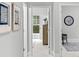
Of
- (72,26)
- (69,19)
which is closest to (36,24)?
(69,19)

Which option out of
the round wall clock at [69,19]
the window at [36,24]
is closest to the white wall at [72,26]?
the round wall clock at [69,19]

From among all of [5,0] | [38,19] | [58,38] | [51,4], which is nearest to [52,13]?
[51,4]

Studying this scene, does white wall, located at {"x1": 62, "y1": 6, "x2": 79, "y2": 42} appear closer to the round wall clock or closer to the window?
the round wall clock

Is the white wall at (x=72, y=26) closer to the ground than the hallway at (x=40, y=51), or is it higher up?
higher up

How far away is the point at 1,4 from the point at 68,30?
6738 millimetres

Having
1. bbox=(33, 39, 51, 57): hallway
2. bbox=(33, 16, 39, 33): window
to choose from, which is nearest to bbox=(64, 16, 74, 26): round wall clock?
bbox=(33, 16, 39, 33): window

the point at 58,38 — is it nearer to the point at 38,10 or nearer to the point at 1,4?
the point at 1,4

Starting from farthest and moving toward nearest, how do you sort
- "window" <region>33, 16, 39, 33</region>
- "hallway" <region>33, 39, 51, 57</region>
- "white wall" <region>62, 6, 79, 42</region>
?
"window" <region>33, 16, 39, 33</region> → "white wall" <region>62, 6, 79, 42</region> → "hallway" <region>33, 39, 51, 57</region>

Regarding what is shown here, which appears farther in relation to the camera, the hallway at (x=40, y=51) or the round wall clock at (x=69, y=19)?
the round wall clock at (x=69, y=19)

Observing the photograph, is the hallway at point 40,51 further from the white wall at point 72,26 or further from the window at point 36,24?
the window at point 36,24

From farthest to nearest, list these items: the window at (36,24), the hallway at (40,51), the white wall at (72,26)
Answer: the window at (36,24)
the white wall at (72,26)
the hallway at (40,51)

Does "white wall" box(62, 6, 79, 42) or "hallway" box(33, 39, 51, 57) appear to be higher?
"white wall" box(62, 6, 79, 42)

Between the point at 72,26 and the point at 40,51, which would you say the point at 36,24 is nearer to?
the point at 72,26

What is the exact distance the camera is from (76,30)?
812cm
